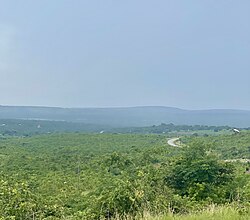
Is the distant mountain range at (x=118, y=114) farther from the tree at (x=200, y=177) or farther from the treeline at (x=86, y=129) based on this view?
the tree at (x=200, y=177)

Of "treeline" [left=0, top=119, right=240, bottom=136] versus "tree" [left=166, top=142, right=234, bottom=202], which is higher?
"tree" [left=166, top=142, right=234, bottom=202]

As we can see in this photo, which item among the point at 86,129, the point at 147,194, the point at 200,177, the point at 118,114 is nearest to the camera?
the point at 147,194

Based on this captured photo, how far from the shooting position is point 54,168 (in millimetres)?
23344

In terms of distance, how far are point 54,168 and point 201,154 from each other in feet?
39.6

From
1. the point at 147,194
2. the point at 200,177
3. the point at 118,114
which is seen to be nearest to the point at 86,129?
the point at 200,177

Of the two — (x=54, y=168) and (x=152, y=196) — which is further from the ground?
(x=152, y=196)

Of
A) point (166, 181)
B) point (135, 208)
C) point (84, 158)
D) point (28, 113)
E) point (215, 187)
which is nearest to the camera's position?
point (135, 208)

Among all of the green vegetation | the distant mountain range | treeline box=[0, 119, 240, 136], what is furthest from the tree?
the distant mountain range

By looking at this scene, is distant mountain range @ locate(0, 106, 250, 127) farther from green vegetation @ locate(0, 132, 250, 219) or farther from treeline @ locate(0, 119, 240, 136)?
green vegetation @ locate(0, 132, 250, 219)

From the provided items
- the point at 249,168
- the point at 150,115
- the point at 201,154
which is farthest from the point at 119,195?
the point at 150,115

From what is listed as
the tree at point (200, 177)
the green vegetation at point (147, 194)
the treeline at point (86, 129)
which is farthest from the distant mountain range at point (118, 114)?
the tree at point (200, 177)

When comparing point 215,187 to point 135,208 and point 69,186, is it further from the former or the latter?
point 69,186

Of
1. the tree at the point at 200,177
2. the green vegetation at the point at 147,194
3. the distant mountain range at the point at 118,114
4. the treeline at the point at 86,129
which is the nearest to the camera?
the green vegetation at the point at 147,194

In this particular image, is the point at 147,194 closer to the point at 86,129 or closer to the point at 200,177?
the point at 200,177
